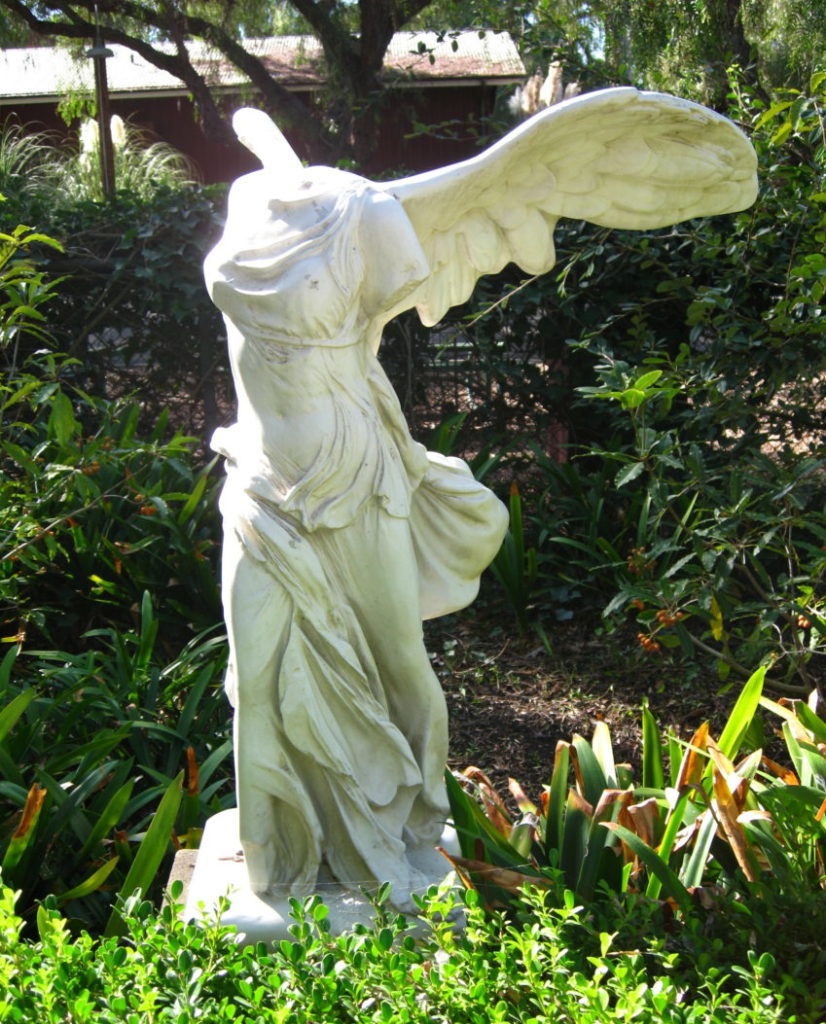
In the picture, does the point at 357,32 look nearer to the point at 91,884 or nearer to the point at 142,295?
the point at 142,295

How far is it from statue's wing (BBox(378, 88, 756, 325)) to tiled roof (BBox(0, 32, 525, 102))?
10712 millimetres

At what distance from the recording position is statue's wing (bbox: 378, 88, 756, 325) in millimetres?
3068

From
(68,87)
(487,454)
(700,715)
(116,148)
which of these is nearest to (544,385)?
(487,454)

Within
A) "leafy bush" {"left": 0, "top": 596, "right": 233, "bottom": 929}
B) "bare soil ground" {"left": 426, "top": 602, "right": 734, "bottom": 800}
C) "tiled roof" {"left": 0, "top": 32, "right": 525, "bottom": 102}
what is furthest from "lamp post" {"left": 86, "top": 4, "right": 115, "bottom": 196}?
"leafy bush" {"left": 0, "top": 596, "right": 233, "bottom": 929}

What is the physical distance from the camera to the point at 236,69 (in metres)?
13.3

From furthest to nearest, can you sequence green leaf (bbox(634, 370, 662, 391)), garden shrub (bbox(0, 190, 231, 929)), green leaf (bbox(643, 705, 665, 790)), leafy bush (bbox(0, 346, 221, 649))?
1. leafy bush (bbox(0, 346, 221, 649))
2. green leaf (bbox(634, 370, 662, 391))
3. garden shrub (bbox(0, 190, 231, 929))
4. green leaf (bbox(643, 705, 665, 790))

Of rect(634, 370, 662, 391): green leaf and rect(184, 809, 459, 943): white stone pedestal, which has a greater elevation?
rect(634, 370, 662, 391): green leaf

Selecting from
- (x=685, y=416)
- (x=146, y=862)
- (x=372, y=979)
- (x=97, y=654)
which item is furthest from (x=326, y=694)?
(x=685, y=416)

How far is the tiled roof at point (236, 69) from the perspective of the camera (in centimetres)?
1438

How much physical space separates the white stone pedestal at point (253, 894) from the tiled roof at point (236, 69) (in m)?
11.5

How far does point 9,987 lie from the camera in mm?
2441

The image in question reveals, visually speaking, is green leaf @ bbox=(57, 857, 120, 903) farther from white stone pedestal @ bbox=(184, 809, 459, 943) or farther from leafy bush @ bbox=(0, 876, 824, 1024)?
leafy bush @ bbox=(0, 876, 824, 1024)

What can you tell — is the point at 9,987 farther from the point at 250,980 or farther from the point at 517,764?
the point at 517,764

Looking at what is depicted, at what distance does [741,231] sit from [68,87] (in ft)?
38.2
